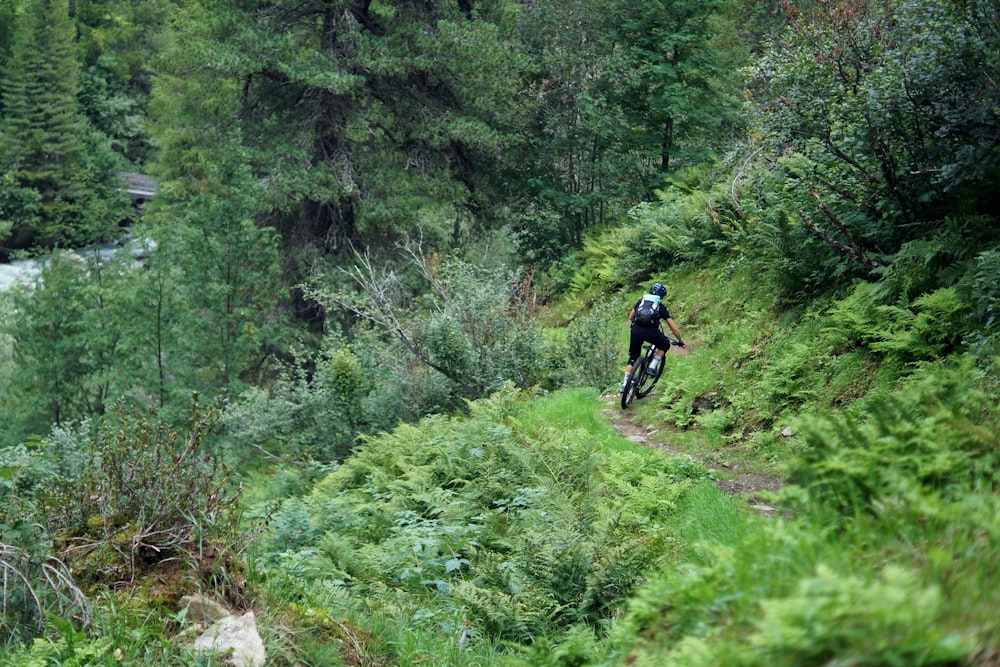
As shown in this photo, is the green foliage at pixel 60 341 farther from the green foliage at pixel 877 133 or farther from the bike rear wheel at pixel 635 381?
the green foliage at pixel 877 133

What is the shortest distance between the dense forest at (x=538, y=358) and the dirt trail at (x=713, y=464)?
10 cm

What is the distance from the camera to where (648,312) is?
38.3 feet

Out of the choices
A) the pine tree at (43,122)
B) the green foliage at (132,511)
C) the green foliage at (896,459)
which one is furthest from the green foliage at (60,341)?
Answer: the pine tree at (43,122)

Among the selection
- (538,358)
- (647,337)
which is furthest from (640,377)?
(538,358)

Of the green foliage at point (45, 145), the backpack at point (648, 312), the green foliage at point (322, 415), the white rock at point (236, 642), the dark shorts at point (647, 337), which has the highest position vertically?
the white rock at point (236, 642)

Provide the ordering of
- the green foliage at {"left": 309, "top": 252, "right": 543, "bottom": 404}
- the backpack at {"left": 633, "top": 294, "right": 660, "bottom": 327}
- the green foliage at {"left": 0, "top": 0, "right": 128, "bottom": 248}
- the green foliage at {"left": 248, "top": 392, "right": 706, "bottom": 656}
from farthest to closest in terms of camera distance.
A: the green foliage at {"left": 0, "top": 0, "right": 128, "bottom": 248}
the green foliage at {"left": 309, "top": 252, "right": 543, "bottom": 404}
the backpack at {"left": 633, "top": 294, "right": 660, "bottom": 327}
the green foliage at {"left": 248, "top": 392, "right": 706, "bottom": 656}

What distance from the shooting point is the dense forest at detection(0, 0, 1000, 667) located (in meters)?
3.47

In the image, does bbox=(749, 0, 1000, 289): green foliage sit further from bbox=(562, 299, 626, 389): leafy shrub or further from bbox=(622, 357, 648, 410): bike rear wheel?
bbox=(562, 299, 626, 389): leafy shrub

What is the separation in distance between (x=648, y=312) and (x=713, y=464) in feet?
9.50

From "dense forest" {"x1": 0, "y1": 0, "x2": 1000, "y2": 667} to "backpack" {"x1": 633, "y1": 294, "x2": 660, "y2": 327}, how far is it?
998 mm

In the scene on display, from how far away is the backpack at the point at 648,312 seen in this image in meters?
11.7

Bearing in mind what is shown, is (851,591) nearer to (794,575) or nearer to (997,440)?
(794,575)

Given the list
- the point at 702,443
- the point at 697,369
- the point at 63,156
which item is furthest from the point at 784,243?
the point at 63,156

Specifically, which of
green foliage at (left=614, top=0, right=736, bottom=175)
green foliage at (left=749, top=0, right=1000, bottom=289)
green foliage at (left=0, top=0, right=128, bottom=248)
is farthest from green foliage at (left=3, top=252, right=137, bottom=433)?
green foliage at (left=0, top=0, right=128, bottom=248)
